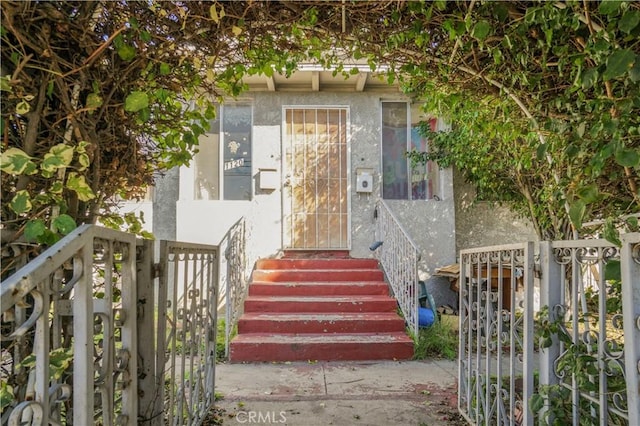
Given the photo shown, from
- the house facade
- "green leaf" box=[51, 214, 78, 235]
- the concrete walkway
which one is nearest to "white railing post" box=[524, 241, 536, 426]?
the concrete walkway

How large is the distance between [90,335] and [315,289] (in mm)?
3915

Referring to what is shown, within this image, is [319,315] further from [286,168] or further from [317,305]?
[286,168]

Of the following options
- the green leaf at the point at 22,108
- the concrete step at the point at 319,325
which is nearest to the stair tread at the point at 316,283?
the concrete step at the point at 319,325

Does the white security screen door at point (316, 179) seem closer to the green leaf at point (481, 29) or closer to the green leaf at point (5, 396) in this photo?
the green leaf at point (481, 29)

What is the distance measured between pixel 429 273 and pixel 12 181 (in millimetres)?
5399

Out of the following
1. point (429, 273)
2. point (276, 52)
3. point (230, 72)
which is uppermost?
point (276, 52)

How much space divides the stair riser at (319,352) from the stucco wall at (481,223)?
272cm

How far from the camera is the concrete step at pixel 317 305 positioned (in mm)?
4758

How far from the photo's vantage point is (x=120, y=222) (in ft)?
6.31

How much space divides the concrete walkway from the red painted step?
0.49 feet

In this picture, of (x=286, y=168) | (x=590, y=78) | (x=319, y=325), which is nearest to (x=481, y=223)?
(x=286, y=168)

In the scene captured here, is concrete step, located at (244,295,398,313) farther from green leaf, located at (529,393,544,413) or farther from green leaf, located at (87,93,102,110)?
green leaf, located at (87,93,102,110)

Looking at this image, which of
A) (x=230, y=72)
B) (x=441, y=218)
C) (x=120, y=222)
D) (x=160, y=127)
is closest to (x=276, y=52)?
(x=230, y=72)

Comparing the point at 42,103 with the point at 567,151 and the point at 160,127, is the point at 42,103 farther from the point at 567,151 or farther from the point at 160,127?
the point at 567,151
